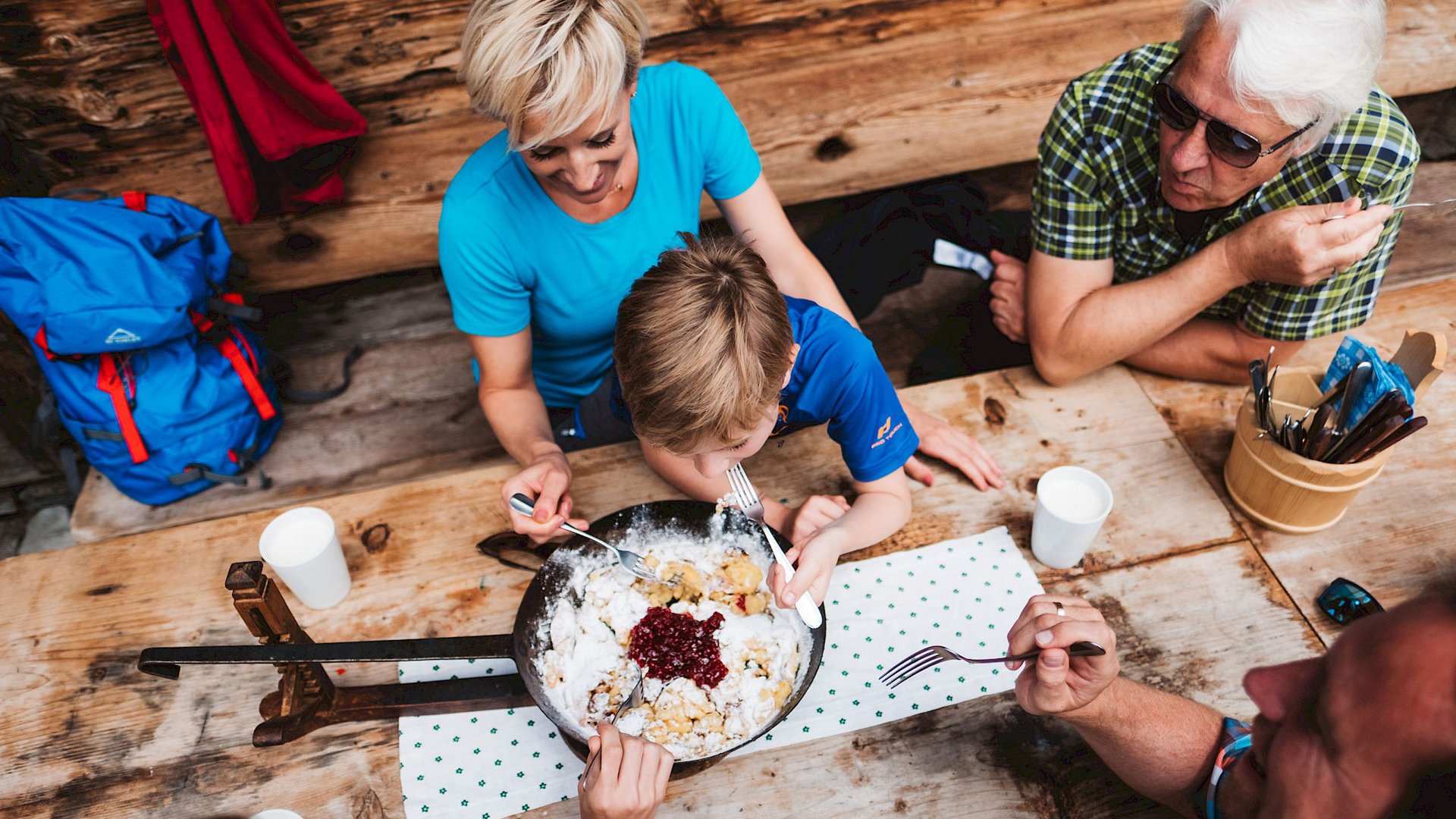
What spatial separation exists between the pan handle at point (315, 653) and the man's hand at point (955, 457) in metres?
0.98

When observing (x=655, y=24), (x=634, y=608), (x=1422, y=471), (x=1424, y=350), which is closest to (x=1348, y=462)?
(x=1424, y=350)

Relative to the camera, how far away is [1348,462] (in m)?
1.55

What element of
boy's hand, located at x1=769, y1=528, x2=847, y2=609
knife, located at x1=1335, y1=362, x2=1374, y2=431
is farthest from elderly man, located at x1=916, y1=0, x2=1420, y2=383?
boy's hand, located at x1=769, y1=528, x2=847, y2=609

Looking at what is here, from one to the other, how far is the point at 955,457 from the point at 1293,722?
0.97 meters

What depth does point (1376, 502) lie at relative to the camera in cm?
175

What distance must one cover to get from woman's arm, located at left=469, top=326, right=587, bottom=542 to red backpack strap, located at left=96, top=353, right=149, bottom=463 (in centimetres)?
115

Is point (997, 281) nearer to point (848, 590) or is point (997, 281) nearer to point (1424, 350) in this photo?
point (1424, 350)

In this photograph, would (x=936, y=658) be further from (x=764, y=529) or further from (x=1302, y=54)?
(x=1302, y=54)

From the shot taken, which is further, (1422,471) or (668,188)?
(668,188)

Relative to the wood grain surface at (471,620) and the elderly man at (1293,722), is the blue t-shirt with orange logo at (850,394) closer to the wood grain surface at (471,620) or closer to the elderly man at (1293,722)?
the wood grain surface at (471,620)

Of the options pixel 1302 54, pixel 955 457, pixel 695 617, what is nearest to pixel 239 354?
pixel 695 617

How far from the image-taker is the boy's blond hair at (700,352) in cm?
137

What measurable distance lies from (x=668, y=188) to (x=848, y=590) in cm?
106

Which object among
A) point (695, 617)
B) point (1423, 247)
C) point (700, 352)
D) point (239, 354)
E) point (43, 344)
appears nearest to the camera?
point (700, 352)
